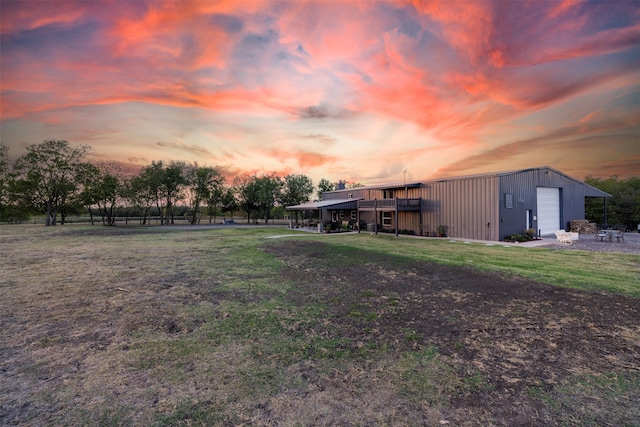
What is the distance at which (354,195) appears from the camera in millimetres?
29906

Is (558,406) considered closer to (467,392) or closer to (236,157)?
(467,392)

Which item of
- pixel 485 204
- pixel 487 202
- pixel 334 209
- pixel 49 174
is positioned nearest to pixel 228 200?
pixel 49 174

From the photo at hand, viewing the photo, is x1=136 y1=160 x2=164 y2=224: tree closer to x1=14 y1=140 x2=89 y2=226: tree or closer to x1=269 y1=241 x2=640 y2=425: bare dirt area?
x1=14 y1=140 x2=89 y2=226: tree

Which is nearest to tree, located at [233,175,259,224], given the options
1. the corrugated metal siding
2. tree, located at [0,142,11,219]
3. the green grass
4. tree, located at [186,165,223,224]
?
tree, located at [186,165,223,224]

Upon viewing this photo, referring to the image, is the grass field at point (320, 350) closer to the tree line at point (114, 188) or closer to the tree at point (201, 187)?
the tree line at point (114, 188)

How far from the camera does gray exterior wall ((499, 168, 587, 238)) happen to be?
18.3 m

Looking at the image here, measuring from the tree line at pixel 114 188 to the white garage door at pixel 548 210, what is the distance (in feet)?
115

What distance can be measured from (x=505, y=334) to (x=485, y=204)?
1700 centimetres

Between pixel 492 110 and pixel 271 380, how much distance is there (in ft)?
76.2

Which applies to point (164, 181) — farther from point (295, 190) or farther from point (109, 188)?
point (295, 190)

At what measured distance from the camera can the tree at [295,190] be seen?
1887 inches

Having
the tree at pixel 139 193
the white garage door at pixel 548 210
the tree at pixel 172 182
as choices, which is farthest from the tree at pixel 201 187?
the white garage door at pixel 548 210

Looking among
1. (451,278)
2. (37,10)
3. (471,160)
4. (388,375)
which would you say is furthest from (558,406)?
(471,160)

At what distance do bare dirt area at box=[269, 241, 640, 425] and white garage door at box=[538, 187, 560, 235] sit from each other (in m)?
18.6
